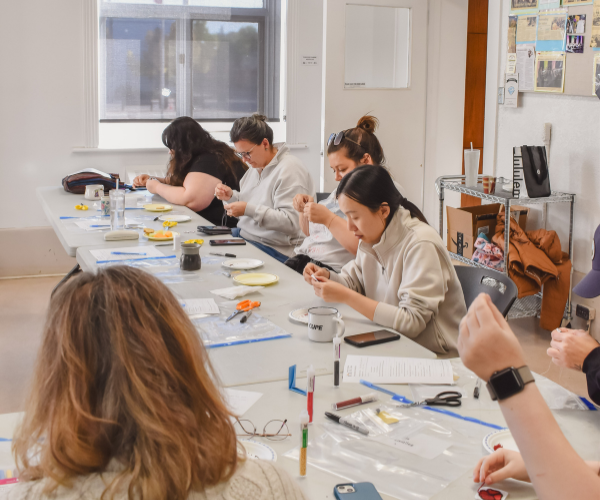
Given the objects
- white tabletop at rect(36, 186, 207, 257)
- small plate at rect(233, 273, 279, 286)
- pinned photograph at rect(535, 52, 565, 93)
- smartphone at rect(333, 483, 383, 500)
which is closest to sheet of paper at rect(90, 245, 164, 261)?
white tabletop at rect(36, 186, 207, 257)

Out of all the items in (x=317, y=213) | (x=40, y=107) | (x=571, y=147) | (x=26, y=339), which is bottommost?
(x=26, y=339)

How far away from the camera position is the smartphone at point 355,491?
3.62 ft

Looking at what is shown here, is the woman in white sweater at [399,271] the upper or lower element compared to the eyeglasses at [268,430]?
upper

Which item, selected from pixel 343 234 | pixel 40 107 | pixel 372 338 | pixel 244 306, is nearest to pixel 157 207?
pixel 343 234

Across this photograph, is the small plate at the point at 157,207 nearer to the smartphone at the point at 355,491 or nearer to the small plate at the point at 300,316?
the small plate at the point at 300,316

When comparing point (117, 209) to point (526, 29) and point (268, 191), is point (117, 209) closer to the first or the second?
point (268, 191)

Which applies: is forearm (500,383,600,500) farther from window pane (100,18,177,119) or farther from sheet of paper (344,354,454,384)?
window pane (100,18,177,119)

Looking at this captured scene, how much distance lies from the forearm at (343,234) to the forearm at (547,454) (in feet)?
6.22

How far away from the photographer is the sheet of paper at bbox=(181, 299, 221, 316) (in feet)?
6.80

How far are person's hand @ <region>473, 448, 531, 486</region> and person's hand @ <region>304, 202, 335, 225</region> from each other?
1.68 metres

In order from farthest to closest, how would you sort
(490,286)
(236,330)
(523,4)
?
1. (523,4)
2. (490,286)
3. (236,330)

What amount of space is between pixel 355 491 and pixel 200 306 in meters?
1.11

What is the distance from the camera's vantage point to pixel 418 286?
2.07 m

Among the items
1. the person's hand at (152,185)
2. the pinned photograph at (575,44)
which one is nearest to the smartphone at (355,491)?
the pinned photograph at (575,44)
